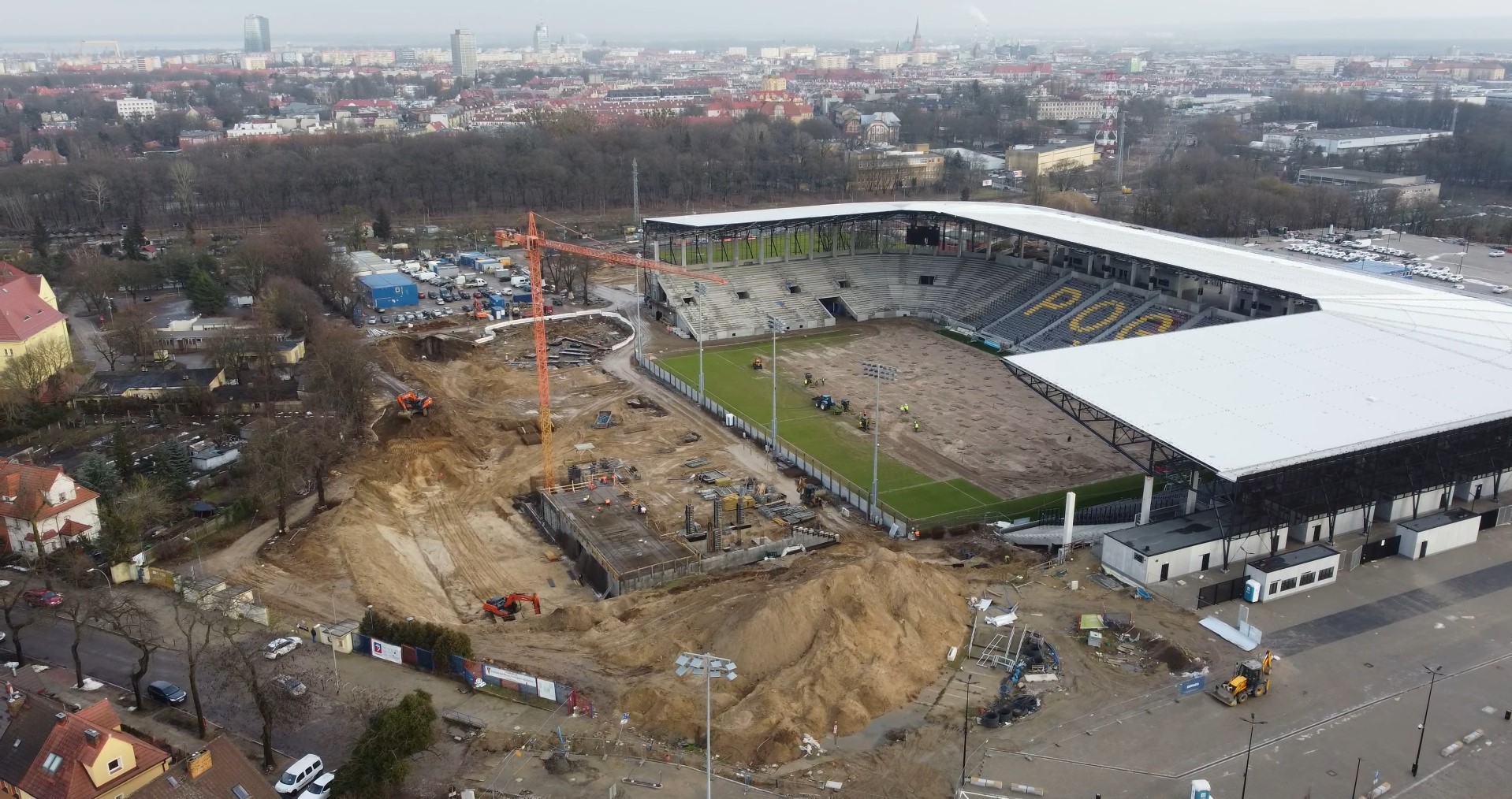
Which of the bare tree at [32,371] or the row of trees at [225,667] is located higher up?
the bare tree at [32,371]

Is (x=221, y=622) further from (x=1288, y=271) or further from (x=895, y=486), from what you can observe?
(x=1288, y=271)

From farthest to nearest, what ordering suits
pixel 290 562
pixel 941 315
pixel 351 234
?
pixel 351 234 → pixel 941 315 → pixel 290 562

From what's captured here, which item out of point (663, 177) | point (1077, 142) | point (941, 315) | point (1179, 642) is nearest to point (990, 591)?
point (1179, 642)

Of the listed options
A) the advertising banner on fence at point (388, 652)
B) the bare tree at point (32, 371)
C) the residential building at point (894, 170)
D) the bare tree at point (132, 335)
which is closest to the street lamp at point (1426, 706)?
the advertising banner on fence at point (388, 652)

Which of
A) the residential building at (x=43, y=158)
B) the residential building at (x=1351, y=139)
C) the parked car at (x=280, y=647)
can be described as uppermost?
the residential building at (x=1351, y=139)

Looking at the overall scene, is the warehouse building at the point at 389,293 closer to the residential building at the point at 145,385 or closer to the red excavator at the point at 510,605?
the residential building at the point at 145,385

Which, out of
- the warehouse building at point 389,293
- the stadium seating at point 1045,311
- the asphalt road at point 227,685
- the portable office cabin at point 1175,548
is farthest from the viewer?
the warehouse building at point 389,293

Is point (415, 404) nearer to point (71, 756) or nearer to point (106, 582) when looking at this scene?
point (106, 582)
